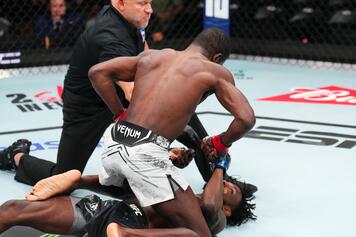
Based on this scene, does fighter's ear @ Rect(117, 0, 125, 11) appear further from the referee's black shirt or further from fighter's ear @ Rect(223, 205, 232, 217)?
fighter's ear @ Rect(223, 205, 232, 217)

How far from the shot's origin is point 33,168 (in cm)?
313

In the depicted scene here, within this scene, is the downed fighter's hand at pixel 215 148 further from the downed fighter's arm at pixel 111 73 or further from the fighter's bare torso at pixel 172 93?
the downed fighter's arm at pixel 111 73

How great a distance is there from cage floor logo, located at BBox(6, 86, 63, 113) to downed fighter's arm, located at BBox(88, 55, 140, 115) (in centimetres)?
218

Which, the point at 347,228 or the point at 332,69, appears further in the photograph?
the point at 332,69

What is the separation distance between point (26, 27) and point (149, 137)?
3.85 metres

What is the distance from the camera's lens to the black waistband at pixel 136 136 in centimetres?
227

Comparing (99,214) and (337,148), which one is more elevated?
(99,214)

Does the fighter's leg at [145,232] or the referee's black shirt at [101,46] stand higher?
the referee's black shirt at [101,46]

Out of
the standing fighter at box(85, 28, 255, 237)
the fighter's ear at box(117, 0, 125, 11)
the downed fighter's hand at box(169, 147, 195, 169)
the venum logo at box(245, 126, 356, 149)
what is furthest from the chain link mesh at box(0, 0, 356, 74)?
the standing fighter at box(85, 28, 255, 237)

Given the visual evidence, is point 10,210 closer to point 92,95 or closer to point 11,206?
point 11,206

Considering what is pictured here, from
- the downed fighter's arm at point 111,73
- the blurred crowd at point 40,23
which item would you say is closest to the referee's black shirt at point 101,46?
the downed fighter's arm at point 111,73

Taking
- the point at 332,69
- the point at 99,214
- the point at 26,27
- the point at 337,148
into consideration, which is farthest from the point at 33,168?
the point at 332,69

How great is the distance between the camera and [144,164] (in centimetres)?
225

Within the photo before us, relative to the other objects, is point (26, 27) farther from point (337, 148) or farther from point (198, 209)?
point (198, 209)
